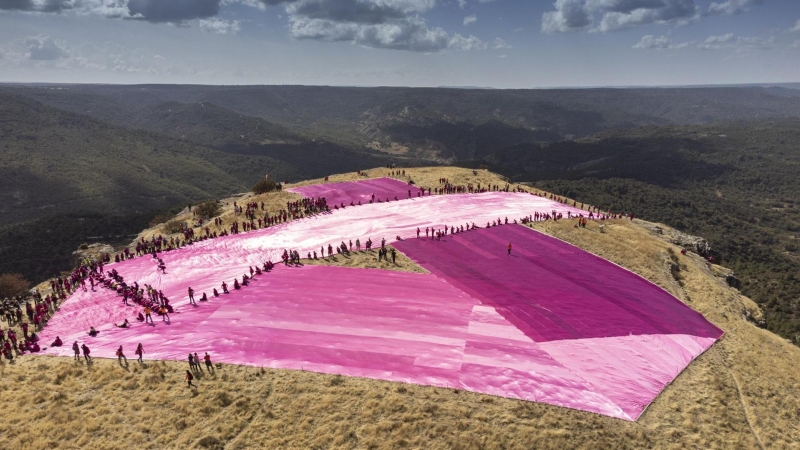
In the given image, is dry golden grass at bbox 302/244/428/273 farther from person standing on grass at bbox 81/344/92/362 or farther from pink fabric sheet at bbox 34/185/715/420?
person standing on grass at bbox 81/344/92/362

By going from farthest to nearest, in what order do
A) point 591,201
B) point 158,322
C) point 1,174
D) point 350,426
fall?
1. point 1,174
2. point 591,201
3. point 158,322
4. point 350,426

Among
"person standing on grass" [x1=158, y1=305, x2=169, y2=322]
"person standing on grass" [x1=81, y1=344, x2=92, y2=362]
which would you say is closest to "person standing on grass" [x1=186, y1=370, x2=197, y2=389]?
"person standing on grass" [x1=81, y1=344, x2=92, y2=362]

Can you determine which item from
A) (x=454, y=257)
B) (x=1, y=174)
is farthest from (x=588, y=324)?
(x=1, y=174)

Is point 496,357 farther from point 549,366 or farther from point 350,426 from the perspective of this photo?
point 350,426

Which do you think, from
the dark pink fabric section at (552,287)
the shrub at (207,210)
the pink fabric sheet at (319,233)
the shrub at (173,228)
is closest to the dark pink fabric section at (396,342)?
the dark pink fabric section at (552,287)

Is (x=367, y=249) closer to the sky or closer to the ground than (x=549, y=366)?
closer to the sky
